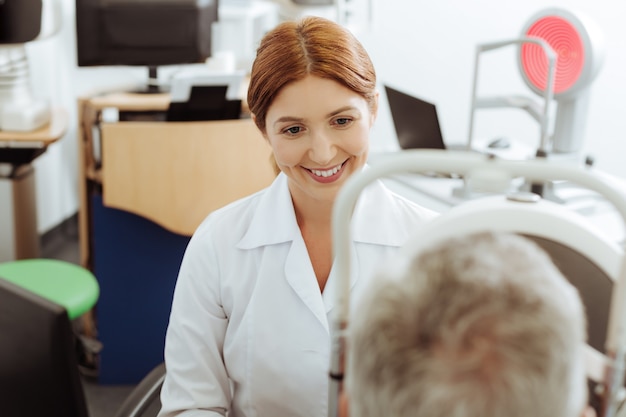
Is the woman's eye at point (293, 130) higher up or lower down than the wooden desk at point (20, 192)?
higher up

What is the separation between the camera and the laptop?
7.27ft

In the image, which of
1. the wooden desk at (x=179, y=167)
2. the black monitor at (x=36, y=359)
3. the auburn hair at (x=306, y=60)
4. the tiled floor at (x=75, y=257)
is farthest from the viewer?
the tiled floor at (x=75, y=257)

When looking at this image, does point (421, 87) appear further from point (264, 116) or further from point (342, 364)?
point (342, 364)

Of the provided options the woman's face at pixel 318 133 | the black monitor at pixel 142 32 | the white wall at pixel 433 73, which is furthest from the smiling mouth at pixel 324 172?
the white wall at pixel 433 73

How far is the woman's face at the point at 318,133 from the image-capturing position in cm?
126

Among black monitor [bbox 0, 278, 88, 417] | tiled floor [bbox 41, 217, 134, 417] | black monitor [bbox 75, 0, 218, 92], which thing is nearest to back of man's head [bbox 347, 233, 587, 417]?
black monitor [bbox 0, 278, 88, 417]

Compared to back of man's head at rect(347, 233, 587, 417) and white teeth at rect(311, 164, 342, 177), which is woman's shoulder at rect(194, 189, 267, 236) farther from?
back of man's head at rect(347, 233, 587, 417)

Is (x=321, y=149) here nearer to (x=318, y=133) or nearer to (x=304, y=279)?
(x=318, y=133)

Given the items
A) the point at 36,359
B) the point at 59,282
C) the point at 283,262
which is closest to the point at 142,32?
the point at 59,282

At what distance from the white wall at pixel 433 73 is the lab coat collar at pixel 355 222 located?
2527 millimetres

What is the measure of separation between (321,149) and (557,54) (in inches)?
52.1

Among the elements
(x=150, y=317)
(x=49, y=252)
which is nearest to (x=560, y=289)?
(x=150, y=317)

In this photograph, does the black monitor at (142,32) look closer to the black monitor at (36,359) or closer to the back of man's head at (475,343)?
the black monitor at (36,359)

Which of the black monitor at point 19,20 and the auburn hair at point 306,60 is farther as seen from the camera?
the black monitor at point 19,20
